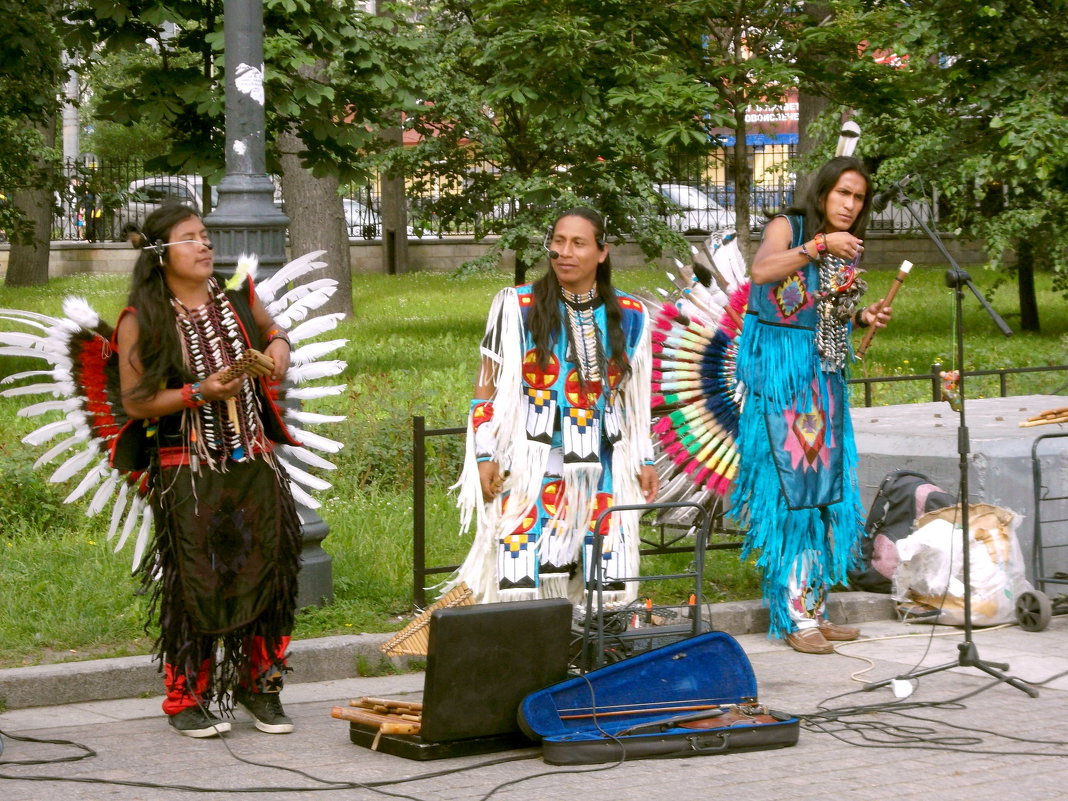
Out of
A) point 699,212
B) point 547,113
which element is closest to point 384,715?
point 547,113

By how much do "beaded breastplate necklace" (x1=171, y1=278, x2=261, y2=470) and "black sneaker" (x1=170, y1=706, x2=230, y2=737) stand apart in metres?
0.97

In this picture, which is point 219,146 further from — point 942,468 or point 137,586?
point 942,468

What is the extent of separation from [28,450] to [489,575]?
494 cm

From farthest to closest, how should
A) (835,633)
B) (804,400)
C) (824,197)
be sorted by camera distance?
1. (835,633)
2. (804,400)
3. (824,197)

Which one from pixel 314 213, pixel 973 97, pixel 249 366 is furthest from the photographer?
pixel 314 213

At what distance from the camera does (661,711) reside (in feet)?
19.2

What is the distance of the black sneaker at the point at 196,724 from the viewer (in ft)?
19.6

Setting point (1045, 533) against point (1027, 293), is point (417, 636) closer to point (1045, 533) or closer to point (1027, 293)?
point (1045, 533)

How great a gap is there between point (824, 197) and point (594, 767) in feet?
10.2

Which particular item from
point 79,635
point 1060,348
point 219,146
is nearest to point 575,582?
point 79,635

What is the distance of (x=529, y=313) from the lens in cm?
643

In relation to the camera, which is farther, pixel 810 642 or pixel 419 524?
pixel 419 524

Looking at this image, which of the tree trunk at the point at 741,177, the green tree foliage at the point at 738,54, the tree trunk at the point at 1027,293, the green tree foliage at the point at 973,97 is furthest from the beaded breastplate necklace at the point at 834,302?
the tree trunk at the point at 1027,293

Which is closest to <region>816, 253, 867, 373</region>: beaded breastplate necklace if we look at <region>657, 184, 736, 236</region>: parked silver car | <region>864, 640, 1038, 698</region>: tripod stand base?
<region>864, 640, 1038, 698</region>: tripod stand base
